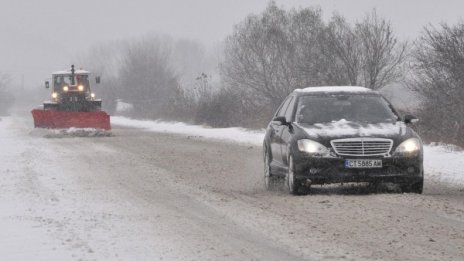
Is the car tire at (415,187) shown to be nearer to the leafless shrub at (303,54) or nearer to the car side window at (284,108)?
the car side window at (284,108)

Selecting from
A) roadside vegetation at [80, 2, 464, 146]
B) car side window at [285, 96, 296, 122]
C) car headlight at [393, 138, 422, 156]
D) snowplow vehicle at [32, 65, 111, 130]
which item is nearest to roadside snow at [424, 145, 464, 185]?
roadside vegetation at [80, 2, 464, 146]

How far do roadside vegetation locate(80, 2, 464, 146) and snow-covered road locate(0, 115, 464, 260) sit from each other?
6491mm

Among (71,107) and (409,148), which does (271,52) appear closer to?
(71,107)

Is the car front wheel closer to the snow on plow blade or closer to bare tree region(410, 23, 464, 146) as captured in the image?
bare tree region(410, 23, 464, 146)

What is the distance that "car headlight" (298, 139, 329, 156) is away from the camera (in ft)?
33.6

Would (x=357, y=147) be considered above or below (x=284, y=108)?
below

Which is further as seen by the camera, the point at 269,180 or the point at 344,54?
the point at 344,54

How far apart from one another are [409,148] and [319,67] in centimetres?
1858

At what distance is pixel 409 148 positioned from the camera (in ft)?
33.9

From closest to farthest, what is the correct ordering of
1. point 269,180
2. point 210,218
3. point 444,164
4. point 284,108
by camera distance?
point 210,218, point 269,180, point 284,108, point 444,164

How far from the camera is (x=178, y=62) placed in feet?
505

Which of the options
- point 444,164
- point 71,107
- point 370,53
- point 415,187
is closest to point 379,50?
point 370,53

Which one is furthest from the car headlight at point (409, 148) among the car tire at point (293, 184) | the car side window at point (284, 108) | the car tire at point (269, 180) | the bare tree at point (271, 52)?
the bare tree at point (271, 52)

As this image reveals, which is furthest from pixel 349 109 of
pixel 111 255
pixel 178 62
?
pixel 178 62
